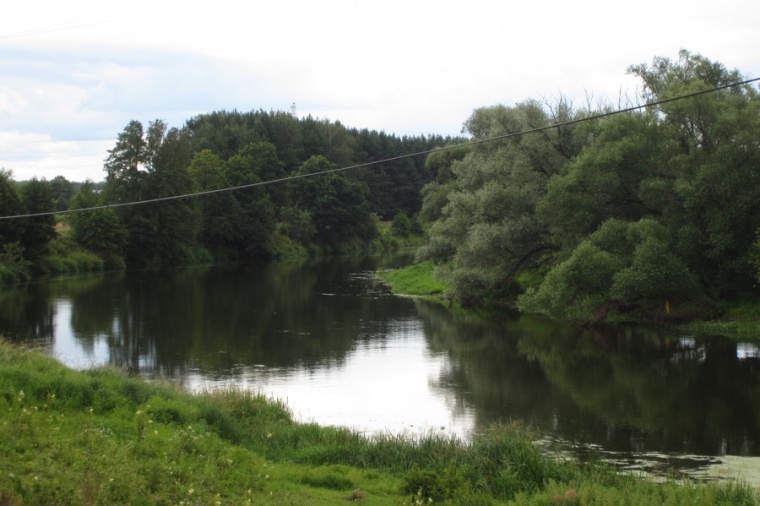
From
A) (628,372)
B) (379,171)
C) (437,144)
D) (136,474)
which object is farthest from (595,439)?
(437,144)

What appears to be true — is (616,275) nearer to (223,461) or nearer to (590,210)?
(590,210)

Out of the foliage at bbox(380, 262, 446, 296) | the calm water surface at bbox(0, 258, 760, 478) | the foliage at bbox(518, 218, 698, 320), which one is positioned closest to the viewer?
the calm water surface at bbox(0, 258, 760, 478)

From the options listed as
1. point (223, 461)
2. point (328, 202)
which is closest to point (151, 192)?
point (328, 202)

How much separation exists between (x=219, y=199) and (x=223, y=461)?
75.5 meters

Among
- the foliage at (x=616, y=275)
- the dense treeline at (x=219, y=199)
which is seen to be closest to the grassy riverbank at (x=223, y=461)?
the foliage at (x=616, y=275)

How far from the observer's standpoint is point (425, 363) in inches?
998

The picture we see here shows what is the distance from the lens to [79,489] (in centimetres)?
816

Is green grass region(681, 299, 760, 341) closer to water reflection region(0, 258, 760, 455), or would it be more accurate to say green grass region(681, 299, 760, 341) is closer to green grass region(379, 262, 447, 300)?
water reflection region(0, 258, 760, 455)

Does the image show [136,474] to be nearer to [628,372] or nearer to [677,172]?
[628,372]

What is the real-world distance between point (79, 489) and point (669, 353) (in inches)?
887

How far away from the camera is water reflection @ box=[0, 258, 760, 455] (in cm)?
1773

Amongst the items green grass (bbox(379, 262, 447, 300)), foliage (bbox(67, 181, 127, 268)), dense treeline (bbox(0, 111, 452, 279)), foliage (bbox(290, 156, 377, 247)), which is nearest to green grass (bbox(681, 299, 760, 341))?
green grass (bbox(379, 262, 447, 300))

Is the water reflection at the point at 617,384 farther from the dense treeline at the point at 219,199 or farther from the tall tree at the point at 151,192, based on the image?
the tall tree at the point at 151,192

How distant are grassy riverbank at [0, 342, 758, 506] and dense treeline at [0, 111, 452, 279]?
45119mm
